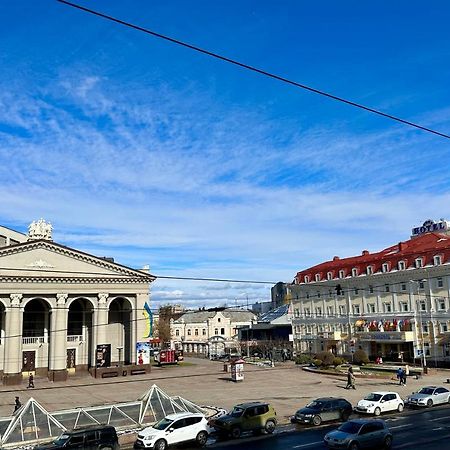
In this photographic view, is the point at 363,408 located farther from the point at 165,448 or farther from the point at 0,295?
the point at 0,295

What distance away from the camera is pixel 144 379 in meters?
61.0

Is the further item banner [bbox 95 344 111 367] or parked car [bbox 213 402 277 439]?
banner [bbox 95 344 111 367]

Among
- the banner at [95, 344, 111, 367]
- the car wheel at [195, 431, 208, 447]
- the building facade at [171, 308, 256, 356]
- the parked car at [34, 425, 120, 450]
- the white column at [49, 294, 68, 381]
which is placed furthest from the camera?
the building facade at [171, 308, 256, 356]

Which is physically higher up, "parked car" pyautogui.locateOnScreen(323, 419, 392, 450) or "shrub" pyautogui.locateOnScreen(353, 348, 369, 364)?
"shrub" pyautogui.locateOnScreen(353, 348, 369, 364)

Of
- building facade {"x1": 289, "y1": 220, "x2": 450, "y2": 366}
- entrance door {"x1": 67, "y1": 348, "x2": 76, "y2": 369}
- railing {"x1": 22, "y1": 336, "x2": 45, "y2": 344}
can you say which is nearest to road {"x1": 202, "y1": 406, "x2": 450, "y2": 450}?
building facade {"x1": 289, "y1": 220, "x2": 450, "y2": 366}

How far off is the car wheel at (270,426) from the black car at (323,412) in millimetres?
2505

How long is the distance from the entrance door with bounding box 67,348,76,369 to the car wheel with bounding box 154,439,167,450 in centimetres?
4447

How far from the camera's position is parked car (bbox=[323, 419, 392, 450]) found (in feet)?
76.8

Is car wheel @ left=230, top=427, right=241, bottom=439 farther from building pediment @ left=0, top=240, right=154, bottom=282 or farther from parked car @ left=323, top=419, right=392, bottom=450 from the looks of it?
building pediment @ left=0, top=240, right=154, bottom=282

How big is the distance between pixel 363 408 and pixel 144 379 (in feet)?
105

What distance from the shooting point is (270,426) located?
30.2 metres

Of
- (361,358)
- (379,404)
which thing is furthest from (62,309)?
(379,404)

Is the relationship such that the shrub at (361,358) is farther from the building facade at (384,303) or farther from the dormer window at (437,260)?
the dormer window at (437,260)

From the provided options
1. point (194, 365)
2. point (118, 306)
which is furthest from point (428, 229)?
point (118, 306)
